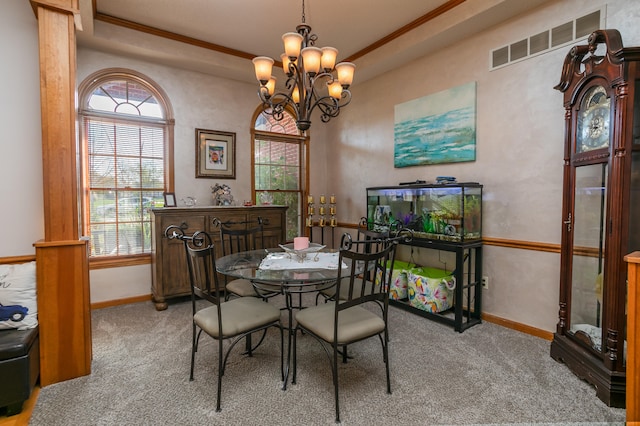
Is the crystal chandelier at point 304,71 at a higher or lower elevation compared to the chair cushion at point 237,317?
higher

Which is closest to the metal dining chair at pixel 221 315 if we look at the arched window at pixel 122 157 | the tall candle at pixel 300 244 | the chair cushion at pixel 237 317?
the chair cushion at pixel 237 317

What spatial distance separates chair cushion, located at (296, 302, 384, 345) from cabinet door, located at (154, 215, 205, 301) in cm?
205

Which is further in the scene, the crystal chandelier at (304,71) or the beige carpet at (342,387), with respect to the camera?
the crystal chandelier at (304,71)

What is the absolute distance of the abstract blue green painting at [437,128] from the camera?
10.8 ft

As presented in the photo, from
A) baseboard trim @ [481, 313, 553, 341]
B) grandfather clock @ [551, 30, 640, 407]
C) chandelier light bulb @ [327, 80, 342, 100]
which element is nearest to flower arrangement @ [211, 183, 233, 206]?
chandelier light bulb @ [327, 80, 342, 100]

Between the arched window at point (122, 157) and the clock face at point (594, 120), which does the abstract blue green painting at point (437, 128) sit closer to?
the clock face at point (594, 120)

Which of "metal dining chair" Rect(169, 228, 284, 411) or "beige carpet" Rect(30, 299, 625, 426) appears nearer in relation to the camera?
"beige carpet" Rect(30, 299, 625, 426)

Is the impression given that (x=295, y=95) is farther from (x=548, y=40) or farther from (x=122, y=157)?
(x=122, y=157)

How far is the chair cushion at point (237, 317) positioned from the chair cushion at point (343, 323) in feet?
0.75

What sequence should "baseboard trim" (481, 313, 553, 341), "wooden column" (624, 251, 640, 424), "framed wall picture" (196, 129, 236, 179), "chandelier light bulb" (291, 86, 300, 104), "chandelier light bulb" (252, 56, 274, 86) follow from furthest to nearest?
1. "framed wall picture" (196, 129, 236, 179)
2. "baseboard trim" (481, 313, 553, 341)
3. "chandelier light bulb" (291, 86, 300, 104)
4. "chandelier light bulb" (252, 56, 274, 86)
5. "wooden column" (624, 251, 640, 424)

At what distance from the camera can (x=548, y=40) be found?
106 inches

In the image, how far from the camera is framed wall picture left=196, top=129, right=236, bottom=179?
13.6 ft

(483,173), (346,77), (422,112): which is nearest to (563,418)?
(483,173)

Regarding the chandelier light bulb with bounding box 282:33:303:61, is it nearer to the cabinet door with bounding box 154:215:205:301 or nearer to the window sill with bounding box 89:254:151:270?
the cabinet door with bounding box 154:215:205:301
